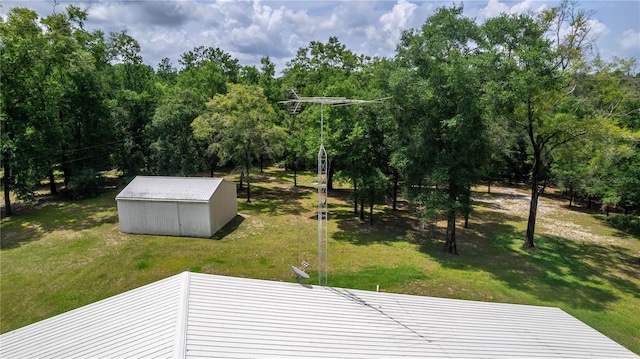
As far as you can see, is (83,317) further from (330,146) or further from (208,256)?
(330,146)

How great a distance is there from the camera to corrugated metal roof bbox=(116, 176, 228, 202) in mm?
18219

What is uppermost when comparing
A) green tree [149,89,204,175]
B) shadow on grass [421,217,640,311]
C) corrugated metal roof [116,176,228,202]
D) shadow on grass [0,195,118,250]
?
green tree [149,89,204,175]

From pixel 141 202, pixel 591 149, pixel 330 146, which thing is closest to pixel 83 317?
pixel 141 202

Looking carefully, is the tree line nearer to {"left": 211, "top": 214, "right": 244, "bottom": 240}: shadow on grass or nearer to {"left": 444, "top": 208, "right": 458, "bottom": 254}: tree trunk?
{"left": 444, "top": 208, "right": 458, "bottom": 254}: tree trunk

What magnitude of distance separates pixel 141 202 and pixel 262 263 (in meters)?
8.09

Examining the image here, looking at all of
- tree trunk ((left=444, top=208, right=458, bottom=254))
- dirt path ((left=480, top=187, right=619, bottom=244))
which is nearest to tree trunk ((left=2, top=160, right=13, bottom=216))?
tree trunk ((left=444, top=208, right=458, bottom=254))

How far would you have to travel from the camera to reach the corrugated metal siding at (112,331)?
5.86 meters

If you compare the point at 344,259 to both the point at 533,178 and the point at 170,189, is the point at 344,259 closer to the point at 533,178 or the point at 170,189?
the point at 170,189

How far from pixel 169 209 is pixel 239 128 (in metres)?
8.47

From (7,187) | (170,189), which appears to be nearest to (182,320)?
(170,189)

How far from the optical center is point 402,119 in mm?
17719

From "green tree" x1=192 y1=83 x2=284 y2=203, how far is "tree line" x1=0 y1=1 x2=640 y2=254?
11cm

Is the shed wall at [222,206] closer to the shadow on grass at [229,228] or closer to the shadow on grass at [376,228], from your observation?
the shadow on grass at [229,228]

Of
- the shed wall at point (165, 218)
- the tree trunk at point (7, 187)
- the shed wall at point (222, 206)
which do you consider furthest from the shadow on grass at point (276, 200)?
the tree trunk at point (7, 187)
